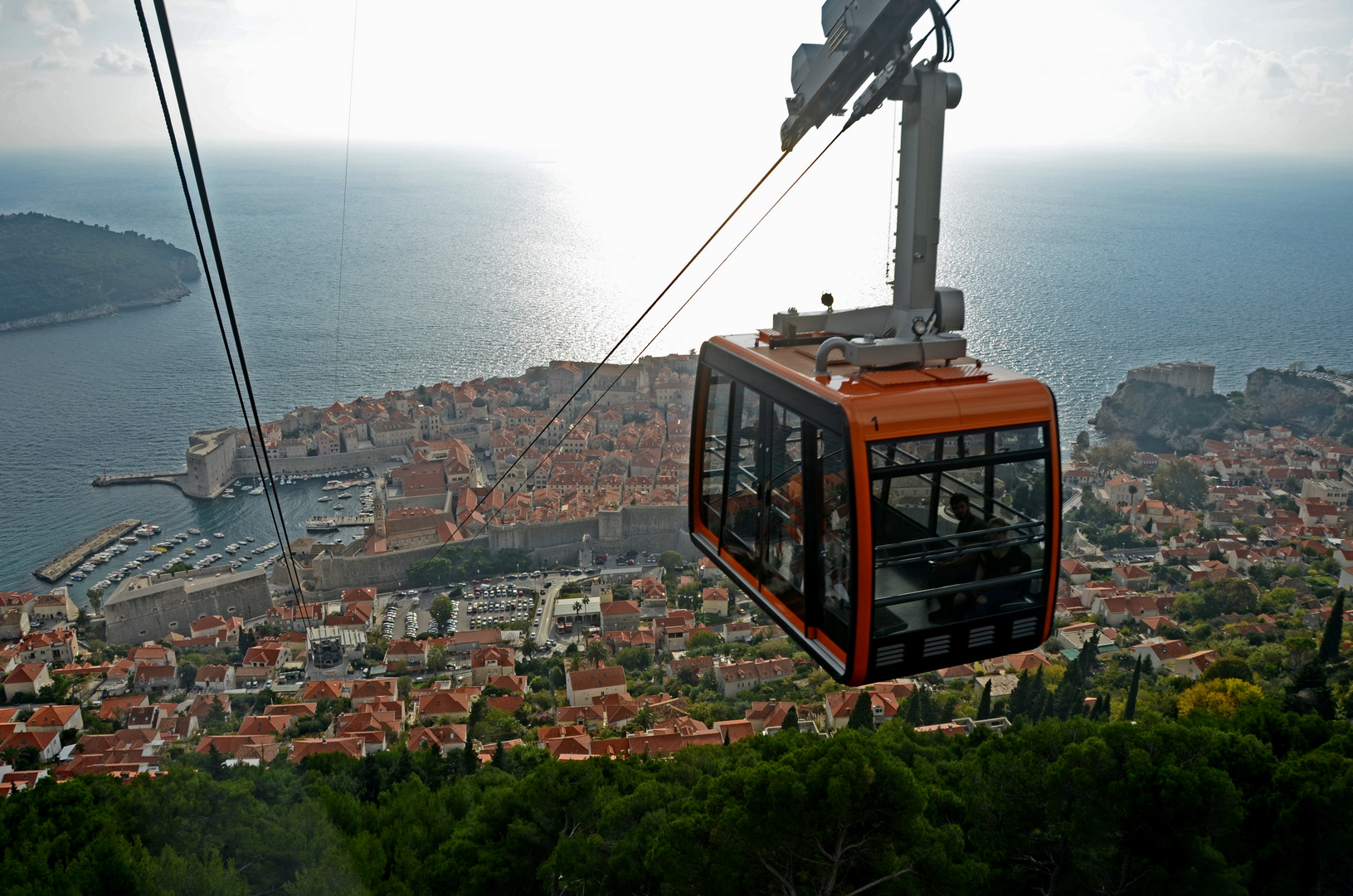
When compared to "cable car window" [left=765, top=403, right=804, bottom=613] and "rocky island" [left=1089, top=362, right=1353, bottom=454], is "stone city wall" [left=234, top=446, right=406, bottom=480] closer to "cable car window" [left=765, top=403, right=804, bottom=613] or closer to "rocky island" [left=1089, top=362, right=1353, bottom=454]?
"rocky island" [left=1089, top=362, right=1353, bottom=454]

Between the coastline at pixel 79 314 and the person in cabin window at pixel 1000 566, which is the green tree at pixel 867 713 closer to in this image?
the person in cabin window at pixel 1000 566

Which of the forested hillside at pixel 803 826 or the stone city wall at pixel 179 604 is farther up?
the forested hillside at pixel 803 826

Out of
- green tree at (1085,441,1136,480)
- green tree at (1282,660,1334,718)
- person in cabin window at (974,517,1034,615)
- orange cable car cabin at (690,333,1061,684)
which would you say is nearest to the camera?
orange cable car cabin at (690,333,1061,684)

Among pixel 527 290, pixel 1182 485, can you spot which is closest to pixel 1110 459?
pixel 1182 485

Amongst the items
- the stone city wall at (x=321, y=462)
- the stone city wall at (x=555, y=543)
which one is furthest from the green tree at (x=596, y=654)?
the stone city wall at (x=321, y=462)

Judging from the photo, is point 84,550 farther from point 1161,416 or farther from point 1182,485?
point 1161,416

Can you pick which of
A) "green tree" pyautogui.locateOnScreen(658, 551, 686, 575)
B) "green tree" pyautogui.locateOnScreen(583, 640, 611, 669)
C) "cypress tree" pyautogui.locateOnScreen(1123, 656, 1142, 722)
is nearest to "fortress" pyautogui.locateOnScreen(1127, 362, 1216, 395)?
"green tree" pyautogui.locateOnScreen(658, 551, 686, 575)
